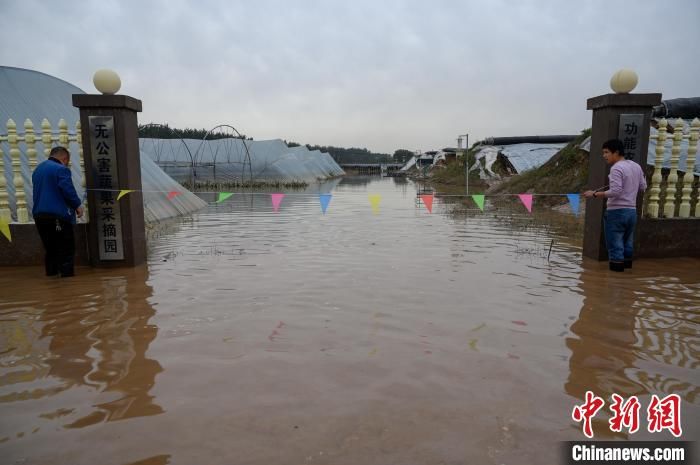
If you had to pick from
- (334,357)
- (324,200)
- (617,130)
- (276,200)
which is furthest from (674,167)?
(276,200)

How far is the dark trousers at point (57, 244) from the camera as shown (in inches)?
232

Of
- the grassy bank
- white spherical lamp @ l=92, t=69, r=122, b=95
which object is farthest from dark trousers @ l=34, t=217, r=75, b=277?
the grassy bank

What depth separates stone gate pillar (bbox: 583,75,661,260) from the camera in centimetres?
646

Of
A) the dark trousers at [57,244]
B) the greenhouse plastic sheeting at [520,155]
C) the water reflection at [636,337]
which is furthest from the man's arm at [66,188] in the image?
the greenhouse plastic sheeting at [520,155]

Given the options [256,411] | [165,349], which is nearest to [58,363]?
[165,349]

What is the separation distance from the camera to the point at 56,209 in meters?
5.83

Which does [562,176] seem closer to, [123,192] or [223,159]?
[123,192]

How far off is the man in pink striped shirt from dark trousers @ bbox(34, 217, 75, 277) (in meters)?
7.38

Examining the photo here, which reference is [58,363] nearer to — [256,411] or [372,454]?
[256,411]

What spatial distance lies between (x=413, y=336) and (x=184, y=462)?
2.13 m

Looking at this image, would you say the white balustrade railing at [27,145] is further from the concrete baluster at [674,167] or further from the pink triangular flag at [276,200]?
the concrete baluster at [674,167]

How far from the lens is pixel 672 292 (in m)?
5.06

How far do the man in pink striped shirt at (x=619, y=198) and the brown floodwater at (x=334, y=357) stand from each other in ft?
1.18

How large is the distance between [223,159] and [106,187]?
1168 inches
